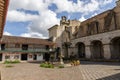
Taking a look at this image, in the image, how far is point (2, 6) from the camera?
3898 mm

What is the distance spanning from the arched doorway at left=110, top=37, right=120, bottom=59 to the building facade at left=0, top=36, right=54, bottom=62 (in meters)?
18.9

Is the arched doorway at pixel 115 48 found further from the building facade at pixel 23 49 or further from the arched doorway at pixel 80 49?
the building facade at pixel 23 49

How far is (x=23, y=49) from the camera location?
39.1 metres

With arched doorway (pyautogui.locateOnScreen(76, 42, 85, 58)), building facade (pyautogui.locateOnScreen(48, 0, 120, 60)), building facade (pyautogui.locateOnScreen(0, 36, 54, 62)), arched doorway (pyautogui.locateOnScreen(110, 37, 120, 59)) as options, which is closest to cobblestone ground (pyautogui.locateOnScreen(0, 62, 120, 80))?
arched doorway (pyautogui.locateOnScreen(110, 37, 120, 59))

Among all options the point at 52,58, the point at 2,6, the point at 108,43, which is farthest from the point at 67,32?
the point at 2,6

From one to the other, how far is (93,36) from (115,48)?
5.63 m

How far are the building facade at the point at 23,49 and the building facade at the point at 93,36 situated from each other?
4.83 m

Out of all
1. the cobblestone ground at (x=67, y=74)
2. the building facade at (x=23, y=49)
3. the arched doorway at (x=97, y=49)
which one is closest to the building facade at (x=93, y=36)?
the arched doorway at (x=97, y=49)

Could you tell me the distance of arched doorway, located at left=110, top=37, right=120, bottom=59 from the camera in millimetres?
28453

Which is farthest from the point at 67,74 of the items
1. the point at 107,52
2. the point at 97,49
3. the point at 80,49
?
the point at 80,49

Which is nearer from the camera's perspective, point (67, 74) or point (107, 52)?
point (67, 74)

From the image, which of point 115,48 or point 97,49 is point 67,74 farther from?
point 97,49

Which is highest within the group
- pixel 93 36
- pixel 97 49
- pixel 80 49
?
pixel 93 36

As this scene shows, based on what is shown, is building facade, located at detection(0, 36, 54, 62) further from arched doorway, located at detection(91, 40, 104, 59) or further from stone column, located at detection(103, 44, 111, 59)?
stone column, located at detection(103, 44, 111, 59)
